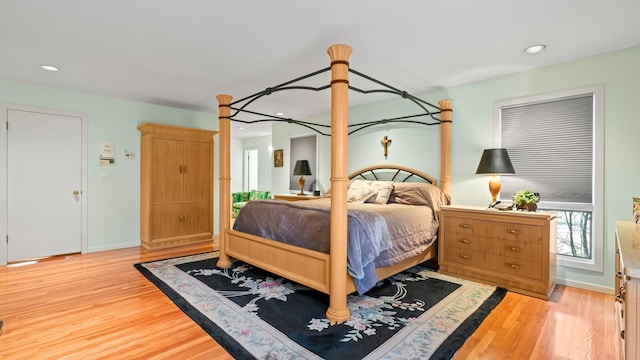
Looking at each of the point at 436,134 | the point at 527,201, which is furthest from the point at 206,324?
the point at 436,134

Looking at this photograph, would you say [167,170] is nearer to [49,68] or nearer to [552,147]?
[49,68]

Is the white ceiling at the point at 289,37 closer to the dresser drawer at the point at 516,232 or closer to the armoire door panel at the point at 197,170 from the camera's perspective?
the armoire door panel at the point at 197,170

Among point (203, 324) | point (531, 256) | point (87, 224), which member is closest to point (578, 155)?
point (531, 256)

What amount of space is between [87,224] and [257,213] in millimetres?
2976

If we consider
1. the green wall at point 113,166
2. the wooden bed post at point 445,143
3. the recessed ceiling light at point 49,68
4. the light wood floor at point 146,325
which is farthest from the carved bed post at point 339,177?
the recessed ceiling light at point 49,68

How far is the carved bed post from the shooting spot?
2297mm

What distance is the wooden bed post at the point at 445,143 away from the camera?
3959 millimetres

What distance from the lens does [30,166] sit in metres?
4.06

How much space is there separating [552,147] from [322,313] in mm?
3031

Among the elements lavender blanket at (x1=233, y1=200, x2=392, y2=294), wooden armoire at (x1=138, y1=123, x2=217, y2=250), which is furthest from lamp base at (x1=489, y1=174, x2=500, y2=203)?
wooden armoire at (x1=138, y1=123, x2=217, y2=250)

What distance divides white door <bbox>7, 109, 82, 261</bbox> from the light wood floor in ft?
3.10

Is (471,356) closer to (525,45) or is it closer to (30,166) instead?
(525,45)

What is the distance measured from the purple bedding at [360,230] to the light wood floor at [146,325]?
91 centimetres

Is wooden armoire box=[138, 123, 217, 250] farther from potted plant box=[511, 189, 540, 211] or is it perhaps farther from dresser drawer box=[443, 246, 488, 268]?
potted plant box=[511, 189, 540, 211]
